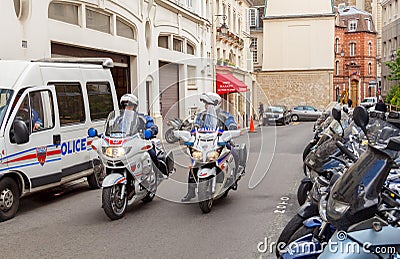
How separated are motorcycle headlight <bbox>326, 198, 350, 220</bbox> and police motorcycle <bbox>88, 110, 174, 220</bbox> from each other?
4.34 metres

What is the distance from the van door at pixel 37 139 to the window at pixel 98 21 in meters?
7.42

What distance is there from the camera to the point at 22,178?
826cm

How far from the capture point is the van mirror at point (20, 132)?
7.92 metres

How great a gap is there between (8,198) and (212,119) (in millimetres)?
3208

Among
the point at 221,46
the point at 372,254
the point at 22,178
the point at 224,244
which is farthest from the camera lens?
the point at 221,46

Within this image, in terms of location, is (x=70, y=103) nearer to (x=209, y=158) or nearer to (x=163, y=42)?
(x=209, y=158)

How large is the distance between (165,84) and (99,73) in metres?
4.19

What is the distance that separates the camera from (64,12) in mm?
14688

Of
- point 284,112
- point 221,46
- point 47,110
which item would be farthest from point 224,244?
point 284,112

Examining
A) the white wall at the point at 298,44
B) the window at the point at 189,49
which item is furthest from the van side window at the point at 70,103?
the white wall at the point at 298,44

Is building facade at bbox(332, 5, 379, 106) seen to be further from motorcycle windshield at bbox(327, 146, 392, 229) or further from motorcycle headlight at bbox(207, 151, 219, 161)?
motorcycle windshield at bbox(327, 146, 392, 229)

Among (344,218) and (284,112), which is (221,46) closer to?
(284,112)

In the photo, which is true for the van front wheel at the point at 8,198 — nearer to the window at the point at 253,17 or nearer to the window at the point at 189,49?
the window at the point at 189,49

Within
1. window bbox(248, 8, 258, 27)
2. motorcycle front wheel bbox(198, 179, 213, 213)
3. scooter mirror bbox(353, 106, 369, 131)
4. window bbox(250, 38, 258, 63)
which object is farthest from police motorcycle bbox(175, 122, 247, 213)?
window bbox(248, 8, 258, 27)
